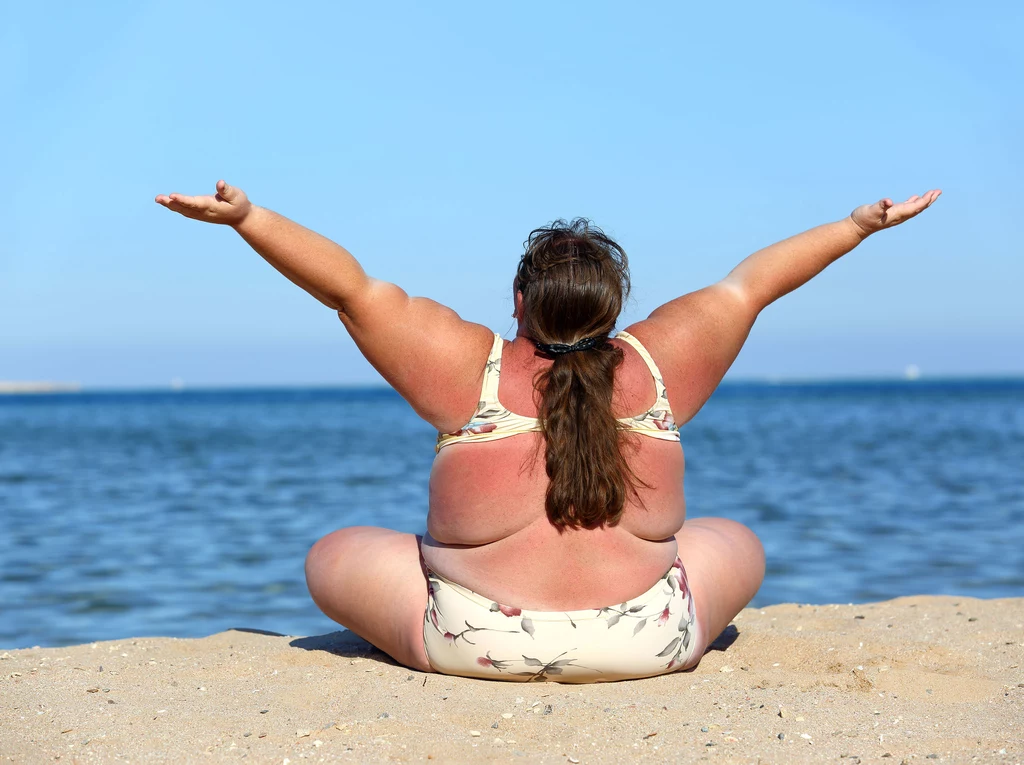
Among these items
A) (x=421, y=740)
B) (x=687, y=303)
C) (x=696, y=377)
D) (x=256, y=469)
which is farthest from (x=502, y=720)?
(x=256, y=469)

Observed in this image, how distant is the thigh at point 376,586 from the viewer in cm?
307

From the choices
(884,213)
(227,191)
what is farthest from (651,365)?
(227,191)

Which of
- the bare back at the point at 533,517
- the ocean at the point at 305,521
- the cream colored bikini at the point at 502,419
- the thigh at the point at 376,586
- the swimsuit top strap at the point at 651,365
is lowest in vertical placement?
the ocean at the point at 305,521

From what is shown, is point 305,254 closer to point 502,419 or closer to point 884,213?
point 502,419

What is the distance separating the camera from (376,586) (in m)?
3.15

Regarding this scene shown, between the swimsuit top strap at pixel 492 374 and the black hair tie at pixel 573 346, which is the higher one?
the black hair tie at pixel 573 346

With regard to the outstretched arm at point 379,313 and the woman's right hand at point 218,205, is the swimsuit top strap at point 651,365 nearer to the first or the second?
the outstretched arm at point 379,313

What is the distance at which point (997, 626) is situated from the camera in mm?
4066

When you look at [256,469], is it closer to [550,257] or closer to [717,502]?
[717,502]

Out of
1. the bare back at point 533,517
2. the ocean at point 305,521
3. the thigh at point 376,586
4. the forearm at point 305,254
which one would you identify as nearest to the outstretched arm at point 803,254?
the bare back at point 533,517

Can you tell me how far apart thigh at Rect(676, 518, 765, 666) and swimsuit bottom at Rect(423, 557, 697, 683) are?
0.45 feet

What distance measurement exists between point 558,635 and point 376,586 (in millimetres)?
647

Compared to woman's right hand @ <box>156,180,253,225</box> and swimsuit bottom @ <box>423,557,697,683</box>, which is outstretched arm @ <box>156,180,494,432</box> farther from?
swimsuit bottom @ <box>423,557,697,683</box>

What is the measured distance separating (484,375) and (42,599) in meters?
4.21
